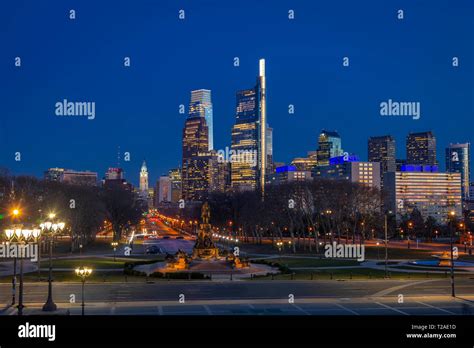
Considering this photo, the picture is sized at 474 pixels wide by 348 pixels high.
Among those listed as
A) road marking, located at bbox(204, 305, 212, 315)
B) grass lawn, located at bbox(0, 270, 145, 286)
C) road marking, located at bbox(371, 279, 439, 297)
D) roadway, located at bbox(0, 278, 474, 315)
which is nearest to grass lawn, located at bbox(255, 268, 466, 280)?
roadway, located at bbox(0, 278, 474, 315)

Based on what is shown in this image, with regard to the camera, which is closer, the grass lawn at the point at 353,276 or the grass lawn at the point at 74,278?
the grass lawn at the point at 74,278

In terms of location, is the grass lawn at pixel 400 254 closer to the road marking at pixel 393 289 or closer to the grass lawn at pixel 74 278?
the road marking at pixel 393 289

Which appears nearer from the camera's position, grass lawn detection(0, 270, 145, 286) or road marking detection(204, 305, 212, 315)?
road marking detection(204, 305, 212, 315)

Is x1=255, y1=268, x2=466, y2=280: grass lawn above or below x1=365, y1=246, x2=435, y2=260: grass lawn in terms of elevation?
above

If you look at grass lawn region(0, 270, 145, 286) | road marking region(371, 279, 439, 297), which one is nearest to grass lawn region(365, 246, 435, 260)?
road marking region(371, 279, 439, 297)

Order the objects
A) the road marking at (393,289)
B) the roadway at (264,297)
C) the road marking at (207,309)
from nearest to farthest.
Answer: the road marking at (207,309)
the roadway at (264,297)
the road marking at (393,289)

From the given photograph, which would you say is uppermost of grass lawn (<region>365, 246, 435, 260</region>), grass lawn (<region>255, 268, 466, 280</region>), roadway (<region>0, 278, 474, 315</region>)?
roadway (<region>0, 278, 474, 315</region>)

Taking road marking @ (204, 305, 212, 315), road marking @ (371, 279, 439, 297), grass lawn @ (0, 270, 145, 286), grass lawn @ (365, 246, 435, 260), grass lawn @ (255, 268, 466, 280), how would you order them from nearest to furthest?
road marking @ (204, 305, 212, 315) → road marking @ (371, 279, 439, 297) → grass lawn @ (0, 270, 145, 286) → grass lawn @ (255, 268, 466, 280) → grass lawn @ (365, 246, 435, 260)

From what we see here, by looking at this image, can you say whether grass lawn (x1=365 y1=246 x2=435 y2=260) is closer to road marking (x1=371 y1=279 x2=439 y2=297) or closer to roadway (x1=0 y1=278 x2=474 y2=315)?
road marking (x1=371 y1=279 x2=439 y2=297)

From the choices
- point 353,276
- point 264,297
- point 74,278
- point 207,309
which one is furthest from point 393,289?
point 74,278

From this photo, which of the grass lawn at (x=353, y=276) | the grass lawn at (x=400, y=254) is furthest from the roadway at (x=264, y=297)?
the grass lawn at (x=400, y=254)

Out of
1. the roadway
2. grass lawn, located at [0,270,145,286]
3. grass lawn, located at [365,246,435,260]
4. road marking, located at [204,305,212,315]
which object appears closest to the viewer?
road marking, located at [204,305,212,315]
